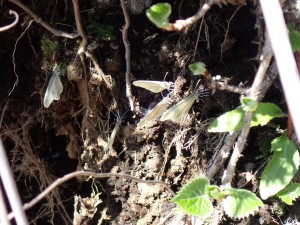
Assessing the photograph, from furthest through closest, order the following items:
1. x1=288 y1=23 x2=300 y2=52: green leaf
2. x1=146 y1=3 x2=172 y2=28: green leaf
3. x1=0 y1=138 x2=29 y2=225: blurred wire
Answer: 1. x1=288 y1=23 x2=300 y2=52: green leaf
2. x1=146 y1=3 x2=172 y2=28: green leaf
3. x1=0 y1=138 x2=29 y2=225: blurred wire

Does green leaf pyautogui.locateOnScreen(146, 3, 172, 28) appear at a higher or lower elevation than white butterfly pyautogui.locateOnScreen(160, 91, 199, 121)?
higher

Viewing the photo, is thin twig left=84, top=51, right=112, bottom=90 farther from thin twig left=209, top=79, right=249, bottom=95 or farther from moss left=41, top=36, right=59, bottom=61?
thin twig left=209, top=79, right=249, bottom=95

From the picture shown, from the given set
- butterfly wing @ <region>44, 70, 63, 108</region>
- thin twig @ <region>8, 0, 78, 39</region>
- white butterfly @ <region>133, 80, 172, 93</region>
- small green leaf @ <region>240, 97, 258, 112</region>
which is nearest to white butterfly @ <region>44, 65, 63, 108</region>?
butterfly wing @ <region>44, 70, 63, 108</region>

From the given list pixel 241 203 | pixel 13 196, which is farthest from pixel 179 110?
pixel 13 196

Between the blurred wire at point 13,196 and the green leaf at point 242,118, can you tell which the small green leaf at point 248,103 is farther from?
the blurred wire at point 13,196

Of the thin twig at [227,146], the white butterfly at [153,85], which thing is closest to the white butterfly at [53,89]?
the white butterfly at [153,85]

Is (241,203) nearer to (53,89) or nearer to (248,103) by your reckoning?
(248,103)

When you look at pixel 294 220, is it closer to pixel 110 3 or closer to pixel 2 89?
pixel 110 3

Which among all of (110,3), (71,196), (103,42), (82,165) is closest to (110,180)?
(82,165)
